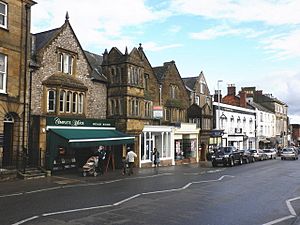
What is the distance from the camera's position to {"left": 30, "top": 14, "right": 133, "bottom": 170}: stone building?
24016 mm

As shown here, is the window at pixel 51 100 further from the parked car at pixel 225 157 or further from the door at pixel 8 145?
the parked car at pixel 225 157

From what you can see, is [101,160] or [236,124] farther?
[236,124]

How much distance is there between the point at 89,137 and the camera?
2489cm

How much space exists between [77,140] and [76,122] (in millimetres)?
3543

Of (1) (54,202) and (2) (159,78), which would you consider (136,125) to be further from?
(1) (54,202)

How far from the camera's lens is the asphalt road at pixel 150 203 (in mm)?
10844

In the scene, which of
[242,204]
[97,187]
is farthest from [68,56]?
[242,204]

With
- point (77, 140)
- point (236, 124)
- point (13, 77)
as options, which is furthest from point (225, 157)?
point (236, 124)

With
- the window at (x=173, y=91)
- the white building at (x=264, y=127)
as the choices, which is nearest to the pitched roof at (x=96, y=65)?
the window at (x=173, y=91)

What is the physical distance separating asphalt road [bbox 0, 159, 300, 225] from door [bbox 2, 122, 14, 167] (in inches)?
142

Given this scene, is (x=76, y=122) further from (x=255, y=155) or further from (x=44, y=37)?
(x=255, y=155)

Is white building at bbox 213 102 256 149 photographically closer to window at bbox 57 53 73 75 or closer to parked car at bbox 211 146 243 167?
parked car at bbox 211 146 243 167

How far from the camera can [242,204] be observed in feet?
45.1

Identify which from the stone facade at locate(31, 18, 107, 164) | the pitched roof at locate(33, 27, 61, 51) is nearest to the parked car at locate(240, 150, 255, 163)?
the stone facade at locate(31, 18, 107, 164)
